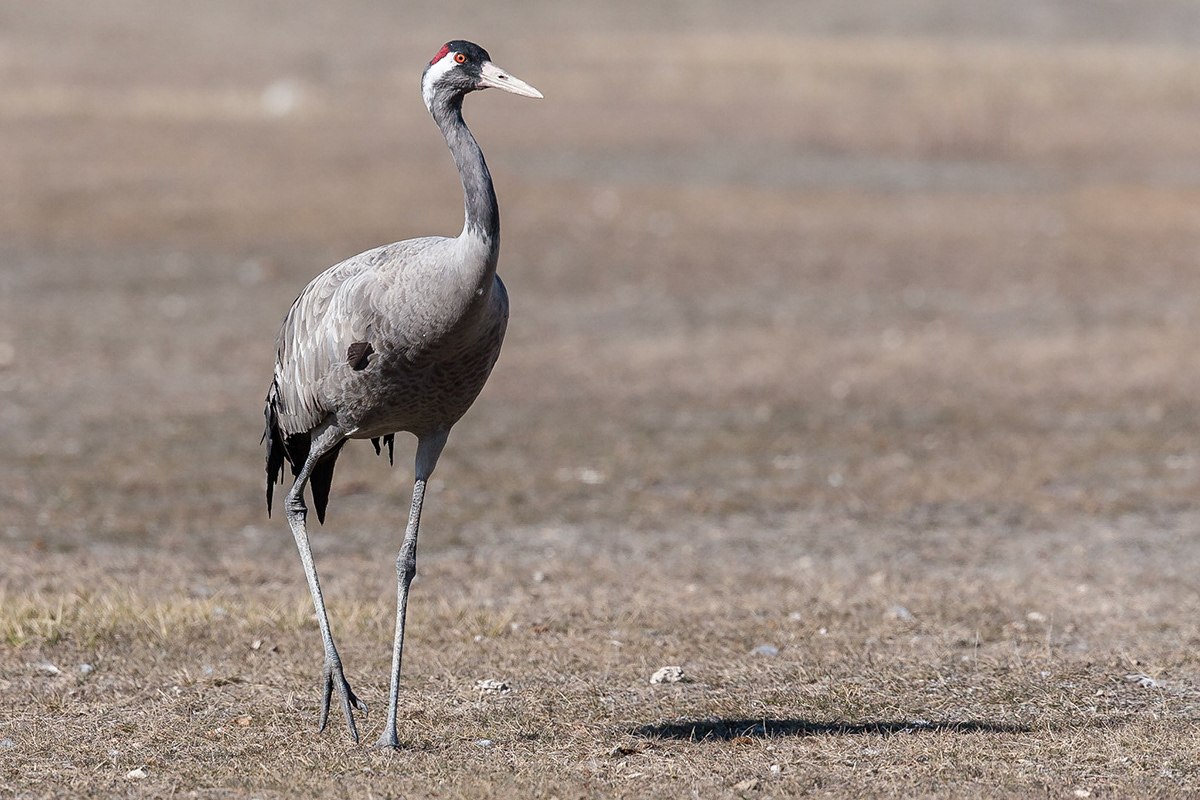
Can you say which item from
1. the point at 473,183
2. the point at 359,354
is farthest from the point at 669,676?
the point at 473,183

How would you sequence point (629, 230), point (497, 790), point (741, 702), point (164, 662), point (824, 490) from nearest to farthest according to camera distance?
point (497, 790) → point (741, 702) → point (164, 662) → point (824, 490) → point (629, 230)

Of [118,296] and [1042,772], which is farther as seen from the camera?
[118,296]

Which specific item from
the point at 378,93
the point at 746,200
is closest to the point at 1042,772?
the point at 746,200

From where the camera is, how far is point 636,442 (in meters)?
11.9

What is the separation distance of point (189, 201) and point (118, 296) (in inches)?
225

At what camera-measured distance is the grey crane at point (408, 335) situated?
555 centimetres

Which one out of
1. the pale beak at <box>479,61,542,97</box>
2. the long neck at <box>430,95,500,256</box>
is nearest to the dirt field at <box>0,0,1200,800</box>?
the long neck at <box>430,95,500,256</box>

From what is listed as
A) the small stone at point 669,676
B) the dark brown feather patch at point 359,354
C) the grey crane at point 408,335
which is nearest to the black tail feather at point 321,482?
the grey crane at point 408,335

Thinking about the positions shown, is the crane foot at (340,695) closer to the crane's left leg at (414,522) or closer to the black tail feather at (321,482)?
the crane's left leg at (414,522)

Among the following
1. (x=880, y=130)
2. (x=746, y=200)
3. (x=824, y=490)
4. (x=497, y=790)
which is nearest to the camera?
(x=497, y=790)

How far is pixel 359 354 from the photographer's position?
5.74 meters

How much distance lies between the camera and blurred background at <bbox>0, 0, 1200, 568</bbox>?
421 inches

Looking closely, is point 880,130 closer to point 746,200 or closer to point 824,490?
point 746,200

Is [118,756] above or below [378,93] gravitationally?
below
